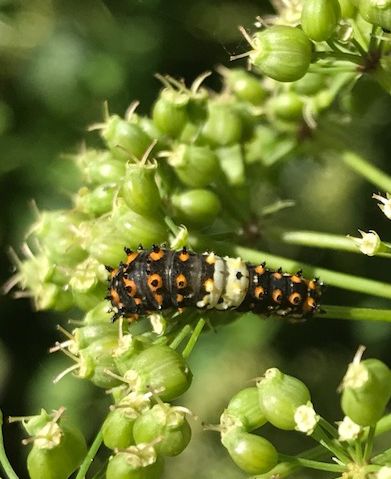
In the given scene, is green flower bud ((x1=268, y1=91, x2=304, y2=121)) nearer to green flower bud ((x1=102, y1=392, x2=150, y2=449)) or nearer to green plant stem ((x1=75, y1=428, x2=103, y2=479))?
green flower bud ((x1=102, y1=392, x2=150, y2=449))

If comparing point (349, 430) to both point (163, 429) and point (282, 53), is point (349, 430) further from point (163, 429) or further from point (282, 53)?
point (282, 53)

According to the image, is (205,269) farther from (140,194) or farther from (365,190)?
(365,190)

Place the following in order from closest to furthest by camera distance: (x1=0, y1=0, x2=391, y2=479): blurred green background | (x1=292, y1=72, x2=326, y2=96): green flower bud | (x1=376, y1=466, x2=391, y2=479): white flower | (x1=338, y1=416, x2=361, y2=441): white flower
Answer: (x1=376, y1=466, x2=391, y2=479): white flower < (x1=338, y1=416, x2=361, y2=441): white flower < (x1=292, y1=72, x2=326, y2=96): green flower bud < (x1=0, y1=0, x2=391, y2=479): blurred green background

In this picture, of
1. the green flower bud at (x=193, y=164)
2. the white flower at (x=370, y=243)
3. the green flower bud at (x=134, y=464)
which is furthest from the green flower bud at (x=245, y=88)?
the green flower bud at (x=134, y=464)

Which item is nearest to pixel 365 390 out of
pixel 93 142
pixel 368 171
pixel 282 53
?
pixel 282 53

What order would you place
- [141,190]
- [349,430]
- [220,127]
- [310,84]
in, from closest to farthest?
[349,430] < [141,190] < [220,127] < [310,84]

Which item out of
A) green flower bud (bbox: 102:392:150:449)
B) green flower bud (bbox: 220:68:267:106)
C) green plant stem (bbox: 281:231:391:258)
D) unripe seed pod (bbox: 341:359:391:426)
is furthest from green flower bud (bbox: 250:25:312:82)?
green flower bud (bbox: 102:392:150:449)

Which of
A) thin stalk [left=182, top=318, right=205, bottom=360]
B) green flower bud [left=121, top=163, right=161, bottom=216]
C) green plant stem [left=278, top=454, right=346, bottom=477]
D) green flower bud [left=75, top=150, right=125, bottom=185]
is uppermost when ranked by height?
green flower bud [left=121, top=163, right=161, bottom=216]
